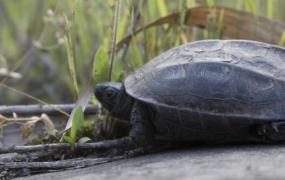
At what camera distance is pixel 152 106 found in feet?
6.96

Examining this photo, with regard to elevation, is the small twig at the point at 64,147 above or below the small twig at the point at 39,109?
below

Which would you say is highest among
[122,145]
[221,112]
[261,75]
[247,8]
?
[247,8]

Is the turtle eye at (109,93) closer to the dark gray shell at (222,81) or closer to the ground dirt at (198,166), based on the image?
the dark gray shell at (222,81)

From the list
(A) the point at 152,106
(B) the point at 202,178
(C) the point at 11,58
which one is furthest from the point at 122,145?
(C) the point at 11,58

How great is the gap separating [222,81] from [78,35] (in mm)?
1640

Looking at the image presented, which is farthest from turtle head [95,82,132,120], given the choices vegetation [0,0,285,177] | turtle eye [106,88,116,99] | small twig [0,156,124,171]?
small twig [0,156,124,171]

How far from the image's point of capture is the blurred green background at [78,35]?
2.72 metres

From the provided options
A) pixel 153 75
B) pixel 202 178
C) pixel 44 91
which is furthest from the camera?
pixel 44 91

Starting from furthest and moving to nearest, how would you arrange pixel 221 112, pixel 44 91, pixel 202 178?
pixel 44 91, pixel 221 112, pixel 202 178

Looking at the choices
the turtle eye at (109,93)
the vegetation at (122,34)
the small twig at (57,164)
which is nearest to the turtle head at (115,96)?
the turtle eye at (109,93)

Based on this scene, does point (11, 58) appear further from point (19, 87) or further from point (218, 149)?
point (218, 149)

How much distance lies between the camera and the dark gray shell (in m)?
1.99

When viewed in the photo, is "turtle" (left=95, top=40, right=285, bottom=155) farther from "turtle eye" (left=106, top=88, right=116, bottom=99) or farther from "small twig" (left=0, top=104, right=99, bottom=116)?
"small twig" (left=0, top=104, right=99, bottom=116)

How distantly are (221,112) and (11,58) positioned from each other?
350 cm
